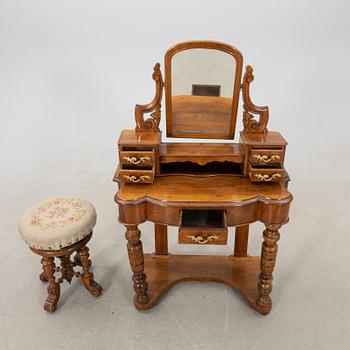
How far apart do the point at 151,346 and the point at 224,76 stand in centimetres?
150

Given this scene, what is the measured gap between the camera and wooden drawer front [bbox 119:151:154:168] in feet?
6.44

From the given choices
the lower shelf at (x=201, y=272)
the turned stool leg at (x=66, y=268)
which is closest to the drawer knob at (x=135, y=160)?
the turned stool leg at (x=66, y=268)

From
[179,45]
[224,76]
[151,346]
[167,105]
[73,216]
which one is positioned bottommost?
[151,346]

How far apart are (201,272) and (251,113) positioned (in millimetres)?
1068

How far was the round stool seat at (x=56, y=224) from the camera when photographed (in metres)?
2.07

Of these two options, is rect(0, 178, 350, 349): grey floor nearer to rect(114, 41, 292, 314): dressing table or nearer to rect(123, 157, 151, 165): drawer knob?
rect(114, 41, 292, 314): dressing table

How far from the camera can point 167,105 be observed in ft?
6.92

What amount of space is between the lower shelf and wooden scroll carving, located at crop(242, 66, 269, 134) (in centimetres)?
94

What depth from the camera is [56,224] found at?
212 centimetres

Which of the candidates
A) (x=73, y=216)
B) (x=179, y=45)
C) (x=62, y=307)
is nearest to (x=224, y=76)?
(x=179, y=45)

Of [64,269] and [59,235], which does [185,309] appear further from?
[59,235]

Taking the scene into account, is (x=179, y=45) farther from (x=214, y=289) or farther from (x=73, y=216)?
(x=214, y=289)

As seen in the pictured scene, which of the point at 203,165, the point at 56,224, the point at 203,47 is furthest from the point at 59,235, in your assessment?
the point at 203,47

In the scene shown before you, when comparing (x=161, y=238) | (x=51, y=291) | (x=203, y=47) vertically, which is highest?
(x=203, y=47)
